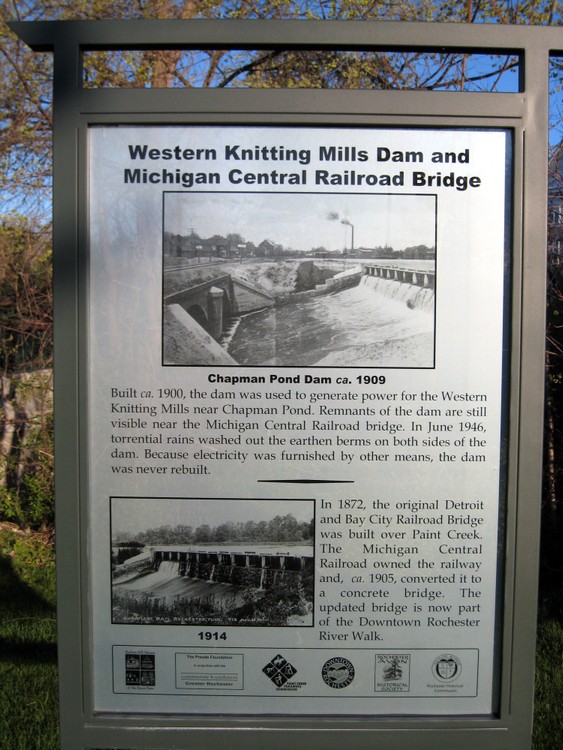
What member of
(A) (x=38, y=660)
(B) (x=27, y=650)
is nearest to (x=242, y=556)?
(A) (x=38, y=660)

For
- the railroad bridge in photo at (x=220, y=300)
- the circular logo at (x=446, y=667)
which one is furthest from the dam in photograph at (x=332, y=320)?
the circular logo at (x=446, y=667)

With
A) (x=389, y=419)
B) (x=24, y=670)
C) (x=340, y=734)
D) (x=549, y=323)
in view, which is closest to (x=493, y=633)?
(x=340, y=734)

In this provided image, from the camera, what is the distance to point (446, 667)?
238 centimetres

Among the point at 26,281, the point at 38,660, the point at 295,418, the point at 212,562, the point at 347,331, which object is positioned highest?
the point at 26,281

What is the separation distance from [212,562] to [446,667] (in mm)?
935

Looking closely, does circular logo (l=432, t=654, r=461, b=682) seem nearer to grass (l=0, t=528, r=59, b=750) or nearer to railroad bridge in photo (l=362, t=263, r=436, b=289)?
railroad bridge in photo (l=362, t=263, r=436, b=289)

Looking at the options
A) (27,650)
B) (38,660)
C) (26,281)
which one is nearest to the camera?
(38,660)

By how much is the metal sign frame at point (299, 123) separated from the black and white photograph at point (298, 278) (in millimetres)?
300

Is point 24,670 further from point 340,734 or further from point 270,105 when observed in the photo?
point 270,105

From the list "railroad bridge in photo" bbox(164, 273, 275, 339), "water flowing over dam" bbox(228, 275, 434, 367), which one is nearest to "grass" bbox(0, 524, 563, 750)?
"water flowing over dam" bbox(228, 275, 434, 367)

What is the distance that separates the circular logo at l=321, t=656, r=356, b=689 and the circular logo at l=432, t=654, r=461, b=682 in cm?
30

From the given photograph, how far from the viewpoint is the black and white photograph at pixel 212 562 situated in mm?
2365

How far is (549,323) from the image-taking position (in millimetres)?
5715

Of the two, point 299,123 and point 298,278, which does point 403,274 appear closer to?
point 298,278
